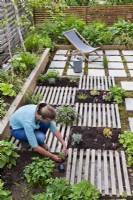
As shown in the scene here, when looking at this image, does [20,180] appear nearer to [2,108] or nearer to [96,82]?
[2,108]

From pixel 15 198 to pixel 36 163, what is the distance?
0.45m

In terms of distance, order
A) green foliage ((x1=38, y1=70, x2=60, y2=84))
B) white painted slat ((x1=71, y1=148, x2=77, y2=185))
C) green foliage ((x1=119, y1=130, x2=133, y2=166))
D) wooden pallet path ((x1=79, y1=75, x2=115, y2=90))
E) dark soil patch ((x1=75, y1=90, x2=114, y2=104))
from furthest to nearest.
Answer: green foliage ((x1=38, y1=70, x2=60, y2=84)) → wooden pallet path ((x1=79, y1=75, x2=115, y2=90)) → dark soil patch ((x1=75, y1=90, x2=114, y2=104)) → green foliage ((x1=119, y1=130, x2=133, y2=166)) → white painted slat ((x1=71, y1=148, x2=77, y2=185))

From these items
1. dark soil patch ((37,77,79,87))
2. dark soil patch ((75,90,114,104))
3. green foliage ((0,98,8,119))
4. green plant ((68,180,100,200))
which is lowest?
dark soil patch ((37,77,79,87))

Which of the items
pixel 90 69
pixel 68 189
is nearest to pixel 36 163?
pixel 68 189

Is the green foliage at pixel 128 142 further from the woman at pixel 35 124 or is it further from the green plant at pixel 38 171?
the green plant at pixel 38 171

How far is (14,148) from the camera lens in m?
3.71

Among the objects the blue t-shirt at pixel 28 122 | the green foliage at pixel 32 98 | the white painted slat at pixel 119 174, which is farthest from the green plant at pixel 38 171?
the green foliage at pixel 32 98

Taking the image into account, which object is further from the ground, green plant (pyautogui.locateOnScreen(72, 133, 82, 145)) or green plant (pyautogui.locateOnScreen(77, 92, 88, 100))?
green plant (pyautogui.locateOnScreen(72, 133, 82, 145))

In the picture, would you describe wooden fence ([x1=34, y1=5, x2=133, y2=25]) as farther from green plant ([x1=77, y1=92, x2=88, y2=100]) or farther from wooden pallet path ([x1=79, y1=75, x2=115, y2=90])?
green plant ([x1=77, y1=92, x2=88, y2=100])

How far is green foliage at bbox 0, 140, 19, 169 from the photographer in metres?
3.38

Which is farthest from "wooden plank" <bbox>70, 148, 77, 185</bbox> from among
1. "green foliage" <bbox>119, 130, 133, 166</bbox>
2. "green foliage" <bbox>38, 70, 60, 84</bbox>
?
"green foliage" <bbox>38, 70, 60, 84</bbox>

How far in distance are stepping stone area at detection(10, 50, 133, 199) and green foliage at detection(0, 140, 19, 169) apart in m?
0.55

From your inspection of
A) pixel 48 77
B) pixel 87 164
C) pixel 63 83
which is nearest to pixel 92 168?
pixel 87 164

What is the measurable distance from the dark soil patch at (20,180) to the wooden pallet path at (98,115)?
1.11 metres
